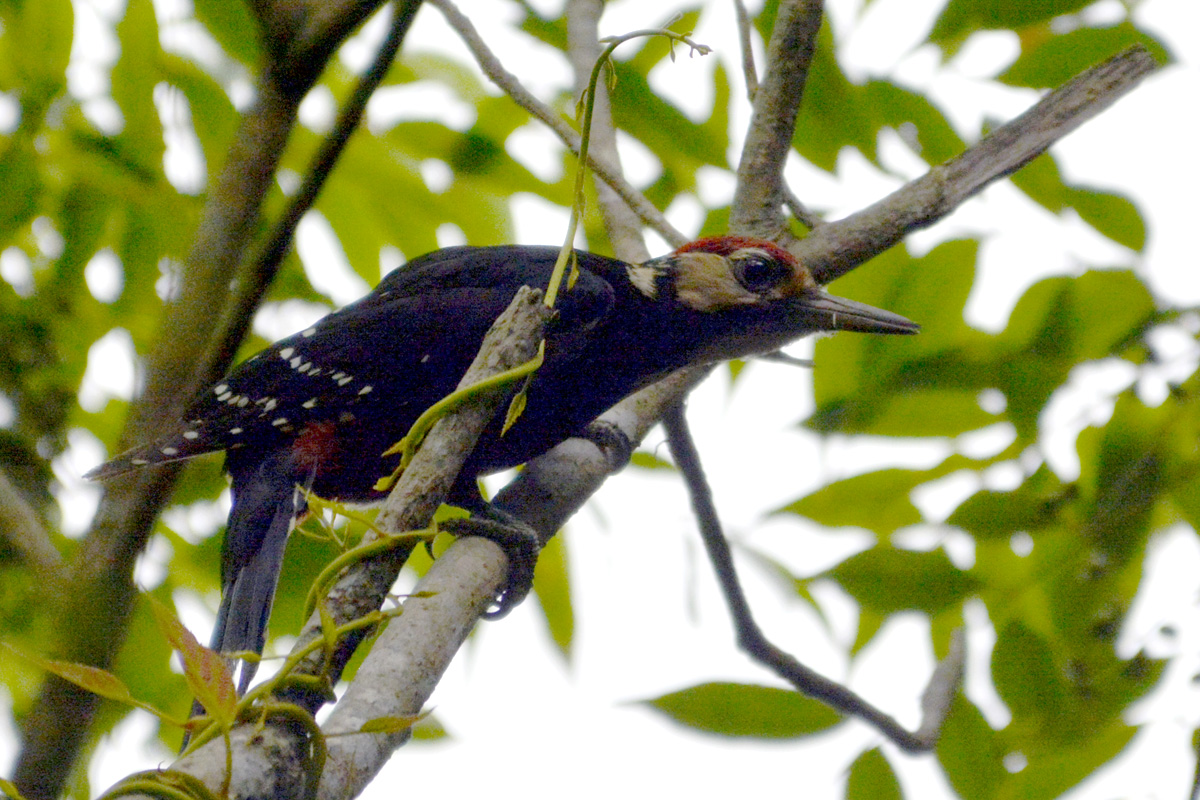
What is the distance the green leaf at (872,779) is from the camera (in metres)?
1.82

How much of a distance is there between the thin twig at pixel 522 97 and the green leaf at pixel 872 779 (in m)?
1.12

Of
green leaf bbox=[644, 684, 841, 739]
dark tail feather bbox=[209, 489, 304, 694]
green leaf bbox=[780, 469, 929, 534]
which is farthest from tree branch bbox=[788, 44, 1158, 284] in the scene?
dark tail feather bbox=[209, 489, 304, 694]

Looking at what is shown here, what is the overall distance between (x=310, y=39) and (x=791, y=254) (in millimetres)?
1281

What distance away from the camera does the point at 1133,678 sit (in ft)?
5.66

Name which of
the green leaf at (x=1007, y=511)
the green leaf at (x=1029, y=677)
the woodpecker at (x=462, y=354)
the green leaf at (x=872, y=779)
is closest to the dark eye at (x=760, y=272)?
the woodpecker at (x=462, y=354)

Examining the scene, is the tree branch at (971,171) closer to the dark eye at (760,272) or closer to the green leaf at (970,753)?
the dark eye at (760,272)

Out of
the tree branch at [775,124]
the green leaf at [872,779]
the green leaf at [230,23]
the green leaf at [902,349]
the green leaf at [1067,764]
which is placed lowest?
the green leaf at [1067,764]

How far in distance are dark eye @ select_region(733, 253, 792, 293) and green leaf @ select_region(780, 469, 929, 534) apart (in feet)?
1.87

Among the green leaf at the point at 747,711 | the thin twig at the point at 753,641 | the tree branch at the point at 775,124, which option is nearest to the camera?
the green leaf at the point at 747,711

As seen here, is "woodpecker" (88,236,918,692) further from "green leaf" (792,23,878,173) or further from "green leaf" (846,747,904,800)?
"green leaf" (846,747,904,800)

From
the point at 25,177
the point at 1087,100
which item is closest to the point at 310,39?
the point at 25,177

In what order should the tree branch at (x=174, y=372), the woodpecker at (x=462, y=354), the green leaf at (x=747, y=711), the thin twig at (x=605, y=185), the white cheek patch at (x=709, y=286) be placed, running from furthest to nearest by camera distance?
1. the thin twig at (x=605, y=185)
2. the white cheek patch at (x=709, y=286)
3. the woodpecker at (x=462, y=354)
4. the green leaf at (x=747, y=711)
5. the tree branch at (x=174, y=372)

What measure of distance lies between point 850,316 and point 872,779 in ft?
2.88

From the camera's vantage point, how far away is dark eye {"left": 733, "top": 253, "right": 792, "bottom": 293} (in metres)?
2.39
